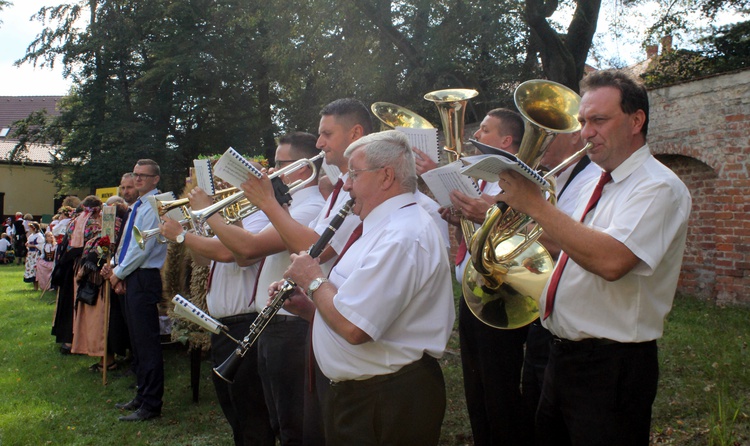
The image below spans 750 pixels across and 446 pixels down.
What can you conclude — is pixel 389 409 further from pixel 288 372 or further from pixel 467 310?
pixel 467 310

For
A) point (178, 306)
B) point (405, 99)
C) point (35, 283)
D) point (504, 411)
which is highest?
point (405, 99)

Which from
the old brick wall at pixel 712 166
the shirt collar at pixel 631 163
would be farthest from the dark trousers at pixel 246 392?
the old brick wall at pixel 712 166

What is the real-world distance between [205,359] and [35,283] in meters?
11.2

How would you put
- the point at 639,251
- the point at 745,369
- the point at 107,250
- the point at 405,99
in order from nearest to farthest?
1. the point at 639,251
2. the point at 745,369
3. the point at 107,250
4. the point at 405,99

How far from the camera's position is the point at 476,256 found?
2.97m

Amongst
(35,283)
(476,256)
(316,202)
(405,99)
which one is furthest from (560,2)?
(35,283)

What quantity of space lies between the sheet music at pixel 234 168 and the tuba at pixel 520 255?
3.95 feet

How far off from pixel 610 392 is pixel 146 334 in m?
4.69

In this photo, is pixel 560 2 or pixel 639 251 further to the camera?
pixel 560 2

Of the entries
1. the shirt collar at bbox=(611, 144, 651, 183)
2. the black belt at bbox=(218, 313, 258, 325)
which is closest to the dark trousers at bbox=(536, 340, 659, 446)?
the shirt collar at bbox=(611, 144, 651, 183)

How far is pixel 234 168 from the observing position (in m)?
3.33

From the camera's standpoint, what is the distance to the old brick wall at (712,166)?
23.8 feet

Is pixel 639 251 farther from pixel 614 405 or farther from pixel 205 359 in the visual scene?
pixel 205 359

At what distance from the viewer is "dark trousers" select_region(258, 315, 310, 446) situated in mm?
3627
